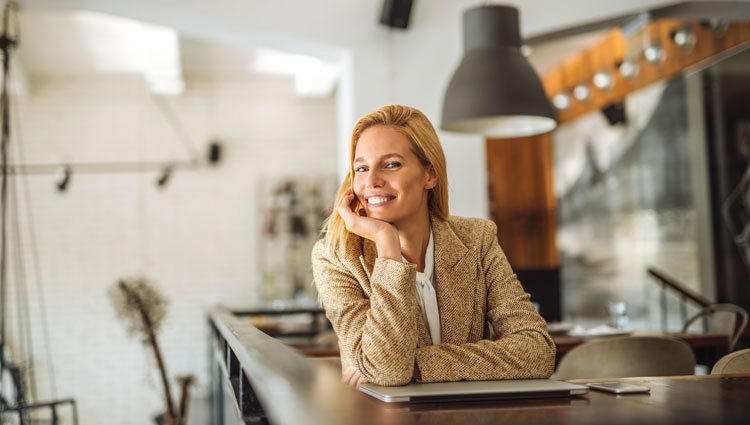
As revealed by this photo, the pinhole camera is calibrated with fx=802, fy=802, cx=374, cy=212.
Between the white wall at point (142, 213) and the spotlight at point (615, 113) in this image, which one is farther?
the white wall at point (142, 213)

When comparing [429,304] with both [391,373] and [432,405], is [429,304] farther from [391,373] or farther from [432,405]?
[432,405]

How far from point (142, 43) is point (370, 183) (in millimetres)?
5871

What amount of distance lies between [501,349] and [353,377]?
0.99ft

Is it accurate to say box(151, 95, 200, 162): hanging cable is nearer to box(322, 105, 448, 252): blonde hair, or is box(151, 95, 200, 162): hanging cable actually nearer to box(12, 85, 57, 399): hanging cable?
box(12, 85, 57, 399): hanging cable

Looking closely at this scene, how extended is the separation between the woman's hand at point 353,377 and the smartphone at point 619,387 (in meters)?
0.44

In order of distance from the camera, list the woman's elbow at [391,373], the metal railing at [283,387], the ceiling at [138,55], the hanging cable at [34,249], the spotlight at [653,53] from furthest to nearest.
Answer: the hanging cable at [34,249] → the ceiling at [138,55] → the spotlight at [653,53] → the woman's elbow at [391,373] → the metal railing at [283,387]

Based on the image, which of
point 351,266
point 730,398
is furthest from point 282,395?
point 351,266

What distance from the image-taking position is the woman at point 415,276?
5.14 feet

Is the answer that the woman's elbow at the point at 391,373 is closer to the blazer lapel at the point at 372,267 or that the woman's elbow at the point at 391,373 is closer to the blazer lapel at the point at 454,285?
the blazer lapel at the point at 372,267

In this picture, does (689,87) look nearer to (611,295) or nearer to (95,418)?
(611,295)

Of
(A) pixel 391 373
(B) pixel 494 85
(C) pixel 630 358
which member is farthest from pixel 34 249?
(A) pixel 391 373

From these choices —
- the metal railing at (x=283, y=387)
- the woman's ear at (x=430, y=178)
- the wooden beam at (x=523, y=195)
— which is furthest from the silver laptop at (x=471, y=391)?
the wooden beam at (x=523, y=195)

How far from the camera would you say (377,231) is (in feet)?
5.61

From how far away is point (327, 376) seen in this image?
1099mm
